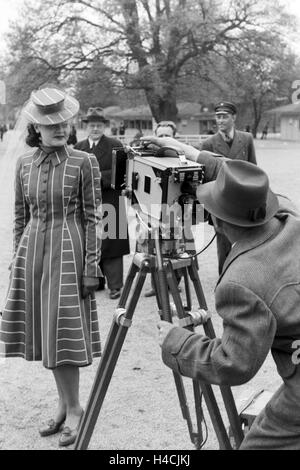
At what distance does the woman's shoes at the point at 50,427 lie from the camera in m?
3.44

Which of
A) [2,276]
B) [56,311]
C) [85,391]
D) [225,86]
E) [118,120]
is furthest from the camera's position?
[118,120]

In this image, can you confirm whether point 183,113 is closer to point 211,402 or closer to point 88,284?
point 88,284

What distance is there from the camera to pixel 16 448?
3.29 metres

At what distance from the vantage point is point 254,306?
1.83 m

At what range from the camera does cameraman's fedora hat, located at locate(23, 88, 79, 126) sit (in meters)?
3.20

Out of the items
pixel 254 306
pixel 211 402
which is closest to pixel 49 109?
pixel 211 402

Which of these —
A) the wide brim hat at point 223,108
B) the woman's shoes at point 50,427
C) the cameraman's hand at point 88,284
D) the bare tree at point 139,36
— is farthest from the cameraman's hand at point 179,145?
the bare tree at point 139,36

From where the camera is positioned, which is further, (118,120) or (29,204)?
(118,120)

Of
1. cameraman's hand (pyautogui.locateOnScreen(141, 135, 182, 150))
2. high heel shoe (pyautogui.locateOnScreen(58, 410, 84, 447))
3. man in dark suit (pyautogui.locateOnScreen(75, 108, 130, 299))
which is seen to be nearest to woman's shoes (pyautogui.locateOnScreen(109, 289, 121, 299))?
man in dark suit (pyautogui.locateOnScreen(75, 108, 130, 299))

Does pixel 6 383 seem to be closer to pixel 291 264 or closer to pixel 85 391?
pixel 85 391
